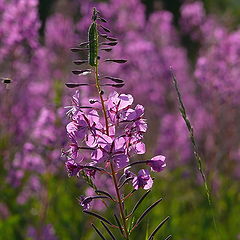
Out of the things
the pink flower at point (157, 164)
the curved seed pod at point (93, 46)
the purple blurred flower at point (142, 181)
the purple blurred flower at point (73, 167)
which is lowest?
the purple blurred flower at point (142, 181)

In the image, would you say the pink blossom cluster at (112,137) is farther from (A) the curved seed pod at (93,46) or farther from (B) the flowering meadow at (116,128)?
(A) the curved seed pod at (93,46)

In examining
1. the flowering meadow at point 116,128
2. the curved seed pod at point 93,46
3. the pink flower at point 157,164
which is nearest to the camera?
the curved seed pod at point 93,46

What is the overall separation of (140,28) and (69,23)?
3.72ft

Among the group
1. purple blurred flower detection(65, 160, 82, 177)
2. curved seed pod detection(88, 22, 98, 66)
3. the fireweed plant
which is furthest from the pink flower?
curved seed pod detection(88, 22, 98, 66)

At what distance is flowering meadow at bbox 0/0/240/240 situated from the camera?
8.72 feet

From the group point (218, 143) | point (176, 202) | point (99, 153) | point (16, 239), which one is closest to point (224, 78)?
point (218, 143)

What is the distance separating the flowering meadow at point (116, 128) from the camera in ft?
8.72

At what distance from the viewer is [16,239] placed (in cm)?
505

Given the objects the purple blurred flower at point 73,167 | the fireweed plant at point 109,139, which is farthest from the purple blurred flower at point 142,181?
the purple blurred flower at point 73,167

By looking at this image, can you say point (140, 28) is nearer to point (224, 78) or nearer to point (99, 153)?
point (224, 78)

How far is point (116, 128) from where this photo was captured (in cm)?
282

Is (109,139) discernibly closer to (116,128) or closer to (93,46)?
(93,46)

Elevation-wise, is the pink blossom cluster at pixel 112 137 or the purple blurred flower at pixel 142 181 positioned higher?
the pink blossom cluster at pixel 112 137

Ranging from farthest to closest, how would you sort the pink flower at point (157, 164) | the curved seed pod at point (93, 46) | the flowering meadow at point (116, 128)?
the flowering meadow at point (116, 128) < the pink flower at point (157, 164) < the curved seed pod at point (93, 46)
